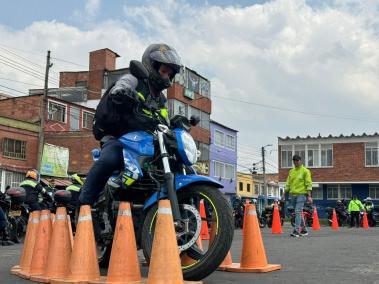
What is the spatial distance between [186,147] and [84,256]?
1.36 m

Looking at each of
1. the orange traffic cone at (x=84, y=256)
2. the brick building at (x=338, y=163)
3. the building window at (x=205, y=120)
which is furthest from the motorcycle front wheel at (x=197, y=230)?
the building window at (x=205, y=120)

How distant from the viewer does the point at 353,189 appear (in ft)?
167

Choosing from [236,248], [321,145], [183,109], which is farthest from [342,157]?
[236,248]

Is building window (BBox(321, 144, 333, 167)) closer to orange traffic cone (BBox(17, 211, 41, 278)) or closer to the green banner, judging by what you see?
the green banner

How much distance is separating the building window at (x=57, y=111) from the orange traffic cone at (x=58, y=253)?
3784cm

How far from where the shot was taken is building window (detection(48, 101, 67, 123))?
42312 mm

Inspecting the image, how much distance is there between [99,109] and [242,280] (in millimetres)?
2186

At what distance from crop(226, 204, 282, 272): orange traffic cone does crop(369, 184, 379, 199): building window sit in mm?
46935

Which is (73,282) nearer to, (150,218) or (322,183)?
(150,218)

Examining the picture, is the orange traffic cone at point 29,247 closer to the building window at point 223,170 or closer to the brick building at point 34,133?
the brick building at point 34,133

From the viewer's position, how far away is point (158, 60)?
17.5 ft

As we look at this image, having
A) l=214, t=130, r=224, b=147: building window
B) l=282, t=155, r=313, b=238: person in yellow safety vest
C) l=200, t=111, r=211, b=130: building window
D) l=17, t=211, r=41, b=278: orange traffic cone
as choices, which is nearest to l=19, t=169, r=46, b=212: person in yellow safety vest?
l=282, t=155, r=313, b=238: person in yellow safety vest

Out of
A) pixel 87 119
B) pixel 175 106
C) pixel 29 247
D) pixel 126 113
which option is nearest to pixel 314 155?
pixel 175 106

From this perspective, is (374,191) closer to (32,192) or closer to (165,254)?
(32,192)
